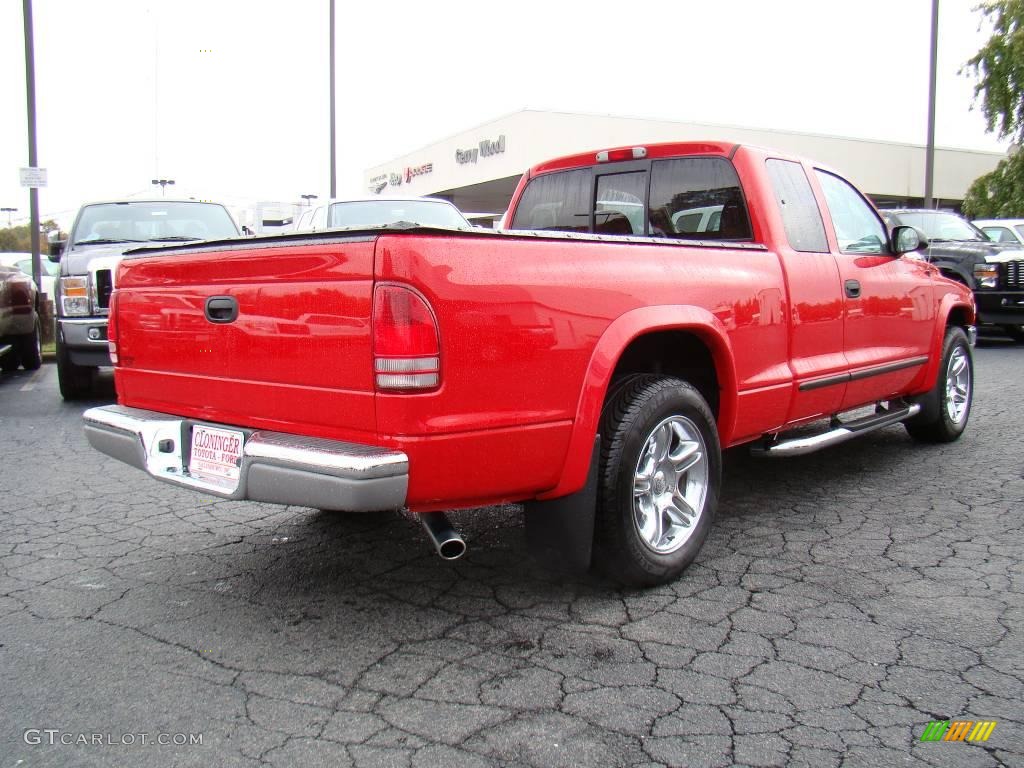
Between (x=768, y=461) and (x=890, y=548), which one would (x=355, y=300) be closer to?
(x=890, y=548)

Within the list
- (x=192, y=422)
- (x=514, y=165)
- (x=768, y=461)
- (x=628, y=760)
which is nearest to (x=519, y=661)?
(x=628, y=760)

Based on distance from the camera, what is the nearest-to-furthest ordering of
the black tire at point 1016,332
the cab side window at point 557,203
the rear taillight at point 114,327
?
the rear taillight at point 114,327, the cab side window at point 557,203, the black tire at point 1016,332

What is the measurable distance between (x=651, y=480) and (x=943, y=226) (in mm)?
12417

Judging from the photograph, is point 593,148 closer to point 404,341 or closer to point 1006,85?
point 1006,85

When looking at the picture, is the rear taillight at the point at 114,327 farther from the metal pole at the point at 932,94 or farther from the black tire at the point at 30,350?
Result: the metal pole at the point at 932,94

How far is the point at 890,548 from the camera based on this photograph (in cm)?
405

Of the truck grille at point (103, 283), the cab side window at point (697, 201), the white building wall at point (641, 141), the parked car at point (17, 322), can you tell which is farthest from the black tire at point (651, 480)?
the white building wall at point (641, 141)

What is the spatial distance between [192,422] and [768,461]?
376 cm

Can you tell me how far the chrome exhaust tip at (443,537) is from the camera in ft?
9.60

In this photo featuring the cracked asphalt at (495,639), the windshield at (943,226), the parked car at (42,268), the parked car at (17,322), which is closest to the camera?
the cracked asphalt at (495,639)

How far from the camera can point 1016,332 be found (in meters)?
14.3

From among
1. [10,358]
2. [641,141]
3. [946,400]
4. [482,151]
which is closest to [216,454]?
[946,400]

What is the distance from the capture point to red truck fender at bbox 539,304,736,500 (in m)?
3.12

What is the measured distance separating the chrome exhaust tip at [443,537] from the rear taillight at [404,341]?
Answer: 516 millimetres
